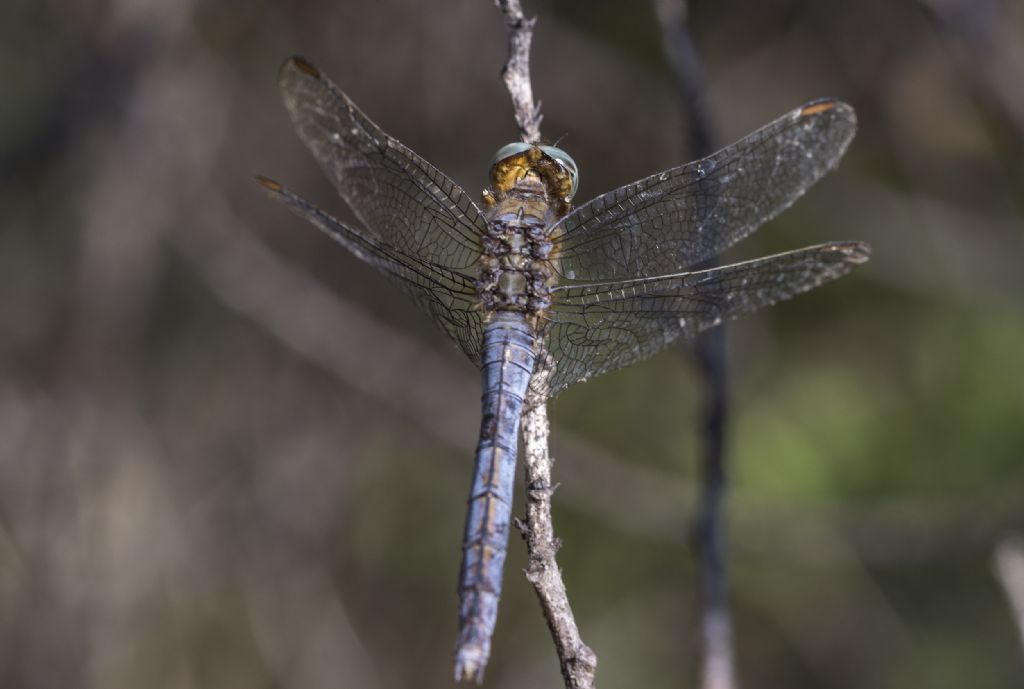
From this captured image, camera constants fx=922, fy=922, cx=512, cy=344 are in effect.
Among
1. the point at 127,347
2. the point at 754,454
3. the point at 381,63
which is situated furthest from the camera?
the point at 381,63

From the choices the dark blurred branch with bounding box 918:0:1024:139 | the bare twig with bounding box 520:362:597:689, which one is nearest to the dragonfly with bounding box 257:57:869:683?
the bare twig with bounding box 520:362:597:689

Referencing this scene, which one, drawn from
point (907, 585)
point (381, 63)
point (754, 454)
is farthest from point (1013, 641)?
point (381, 63)

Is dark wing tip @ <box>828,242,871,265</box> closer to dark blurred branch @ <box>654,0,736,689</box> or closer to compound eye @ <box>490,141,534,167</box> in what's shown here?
dark blurred branch @ <box>654,0,736,689</box>

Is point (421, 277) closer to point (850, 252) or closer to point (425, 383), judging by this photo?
point (850, 252)

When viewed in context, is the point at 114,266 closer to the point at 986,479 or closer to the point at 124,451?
the point at 124,451

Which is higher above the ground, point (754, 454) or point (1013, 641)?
point (754, 454)

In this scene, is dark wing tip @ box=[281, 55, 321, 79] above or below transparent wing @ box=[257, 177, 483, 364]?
above

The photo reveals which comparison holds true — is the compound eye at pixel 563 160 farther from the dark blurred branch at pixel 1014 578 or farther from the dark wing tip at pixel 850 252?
the dark blurred branch at pixel 1014 578

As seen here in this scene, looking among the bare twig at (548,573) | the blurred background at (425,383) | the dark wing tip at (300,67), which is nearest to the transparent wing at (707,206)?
the bare twig at (548,573)
